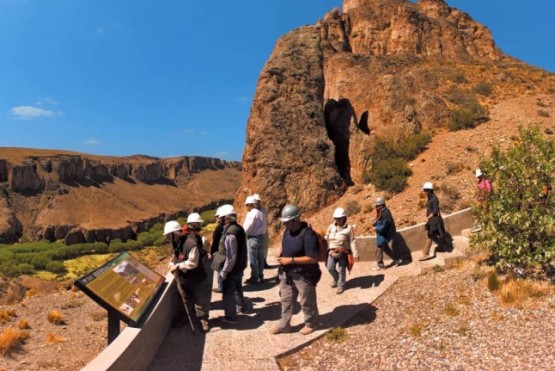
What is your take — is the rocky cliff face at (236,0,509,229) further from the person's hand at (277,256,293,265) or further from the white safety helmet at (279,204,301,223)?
the white safety helmet at (279,204,301,223)

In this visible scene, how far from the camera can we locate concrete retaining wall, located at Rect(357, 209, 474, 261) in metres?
10.4

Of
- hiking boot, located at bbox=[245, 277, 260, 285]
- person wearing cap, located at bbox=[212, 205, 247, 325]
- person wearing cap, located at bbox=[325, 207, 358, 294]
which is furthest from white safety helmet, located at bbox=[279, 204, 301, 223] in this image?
hiking boot, located at bbox=[245, 277, 260, 285]

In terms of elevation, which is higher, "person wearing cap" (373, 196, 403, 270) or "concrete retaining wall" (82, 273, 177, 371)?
"person wearing cap" (373, 196, 403, 270)

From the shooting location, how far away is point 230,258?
6.57 meters

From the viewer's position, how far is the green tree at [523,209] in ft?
22.8

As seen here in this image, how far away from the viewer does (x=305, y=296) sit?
6.11 metres

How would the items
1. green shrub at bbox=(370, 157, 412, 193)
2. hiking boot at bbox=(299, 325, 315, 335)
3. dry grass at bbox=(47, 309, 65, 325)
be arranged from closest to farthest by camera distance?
hiking boot at bbox=(299, 325, 315, 335) → dry grass at bbox=(47, 309, 65, 325) → green shrub at bbox=(370, 157, 412, 193)

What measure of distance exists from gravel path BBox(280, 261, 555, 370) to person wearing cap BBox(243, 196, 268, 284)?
288cm

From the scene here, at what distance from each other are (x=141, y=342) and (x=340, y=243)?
436 cm

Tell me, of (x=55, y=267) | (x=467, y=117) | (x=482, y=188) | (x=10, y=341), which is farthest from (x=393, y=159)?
(x=55, y=267)

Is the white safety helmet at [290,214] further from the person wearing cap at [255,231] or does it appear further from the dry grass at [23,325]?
the dry grass at [23,325]

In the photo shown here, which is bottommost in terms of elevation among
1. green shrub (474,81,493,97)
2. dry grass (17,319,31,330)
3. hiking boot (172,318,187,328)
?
dry grass (17,319,31,330)

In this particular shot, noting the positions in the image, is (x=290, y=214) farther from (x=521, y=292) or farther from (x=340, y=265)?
(x=521, y=292)

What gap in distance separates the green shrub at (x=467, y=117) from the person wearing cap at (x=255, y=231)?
55.6 ft
